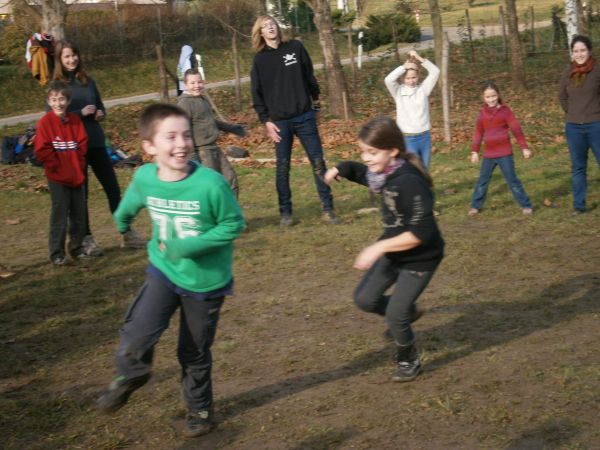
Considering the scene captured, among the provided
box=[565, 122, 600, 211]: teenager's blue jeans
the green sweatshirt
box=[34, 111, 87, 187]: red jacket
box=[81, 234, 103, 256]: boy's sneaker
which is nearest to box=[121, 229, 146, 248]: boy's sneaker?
box=[81, 234, 103, 256]: boy's sneaker

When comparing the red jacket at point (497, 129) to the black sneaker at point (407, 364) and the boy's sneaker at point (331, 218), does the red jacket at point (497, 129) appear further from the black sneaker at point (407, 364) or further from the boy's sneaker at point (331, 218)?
the black sneaker at point (407, 364)

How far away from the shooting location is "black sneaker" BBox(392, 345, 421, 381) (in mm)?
5262

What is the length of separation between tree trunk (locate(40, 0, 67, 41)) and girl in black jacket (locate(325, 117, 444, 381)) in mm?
18087

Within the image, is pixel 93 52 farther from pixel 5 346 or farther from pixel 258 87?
pixel 5 346

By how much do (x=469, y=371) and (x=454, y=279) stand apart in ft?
7.23

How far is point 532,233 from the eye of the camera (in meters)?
9.01

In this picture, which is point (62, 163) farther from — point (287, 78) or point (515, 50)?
point (515, 50)

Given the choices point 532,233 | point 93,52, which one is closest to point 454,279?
point 532,233

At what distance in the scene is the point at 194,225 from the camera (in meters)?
4.47

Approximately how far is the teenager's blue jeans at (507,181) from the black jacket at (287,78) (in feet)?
6.97

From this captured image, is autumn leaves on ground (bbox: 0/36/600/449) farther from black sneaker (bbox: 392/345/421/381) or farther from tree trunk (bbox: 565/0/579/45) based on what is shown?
tree trunk (bbox: 565/0/579/45)

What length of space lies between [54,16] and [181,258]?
19.1 meters

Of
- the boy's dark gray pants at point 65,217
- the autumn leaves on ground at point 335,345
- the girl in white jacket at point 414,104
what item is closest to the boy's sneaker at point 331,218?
the autumn leaves on ground at point 335,345

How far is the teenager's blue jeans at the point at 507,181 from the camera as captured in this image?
9.94 metres
